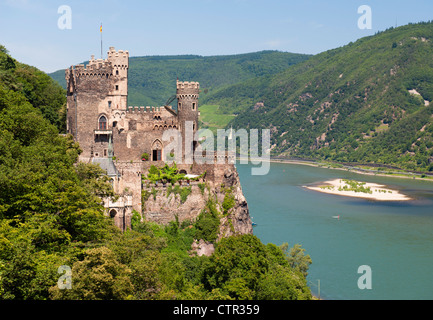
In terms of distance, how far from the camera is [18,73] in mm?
65312

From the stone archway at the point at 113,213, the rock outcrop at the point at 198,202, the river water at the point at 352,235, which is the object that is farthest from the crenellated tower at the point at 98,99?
the river water at the point at 352,235

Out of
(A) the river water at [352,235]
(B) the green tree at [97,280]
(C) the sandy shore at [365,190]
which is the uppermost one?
(B) the green tree at [97,280]

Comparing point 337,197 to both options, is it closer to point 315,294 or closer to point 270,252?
point 315,294

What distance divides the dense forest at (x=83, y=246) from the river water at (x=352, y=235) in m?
17.1

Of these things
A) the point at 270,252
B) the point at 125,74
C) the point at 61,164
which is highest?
the point at 125,74

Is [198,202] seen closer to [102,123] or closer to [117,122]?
[117,122]

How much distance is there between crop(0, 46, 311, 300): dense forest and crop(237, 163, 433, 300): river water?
17.1m

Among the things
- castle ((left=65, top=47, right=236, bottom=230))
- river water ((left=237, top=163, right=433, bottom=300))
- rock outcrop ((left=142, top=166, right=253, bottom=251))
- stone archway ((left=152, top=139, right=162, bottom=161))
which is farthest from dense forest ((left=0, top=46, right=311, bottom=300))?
river water ((left=237, top=163, right=433, bottom=300))

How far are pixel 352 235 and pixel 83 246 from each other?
5848 cm

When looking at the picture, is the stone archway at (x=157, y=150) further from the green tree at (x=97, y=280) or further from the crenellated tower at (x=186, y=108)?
the green tree at (x=97, y=280)

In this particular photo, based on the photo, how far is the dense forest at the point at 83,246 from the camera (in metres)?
25.1

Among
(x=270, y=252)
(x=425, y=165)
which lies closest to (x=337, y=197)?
(x=425, y=165)

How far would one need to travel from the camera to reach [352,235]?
82188 mm
